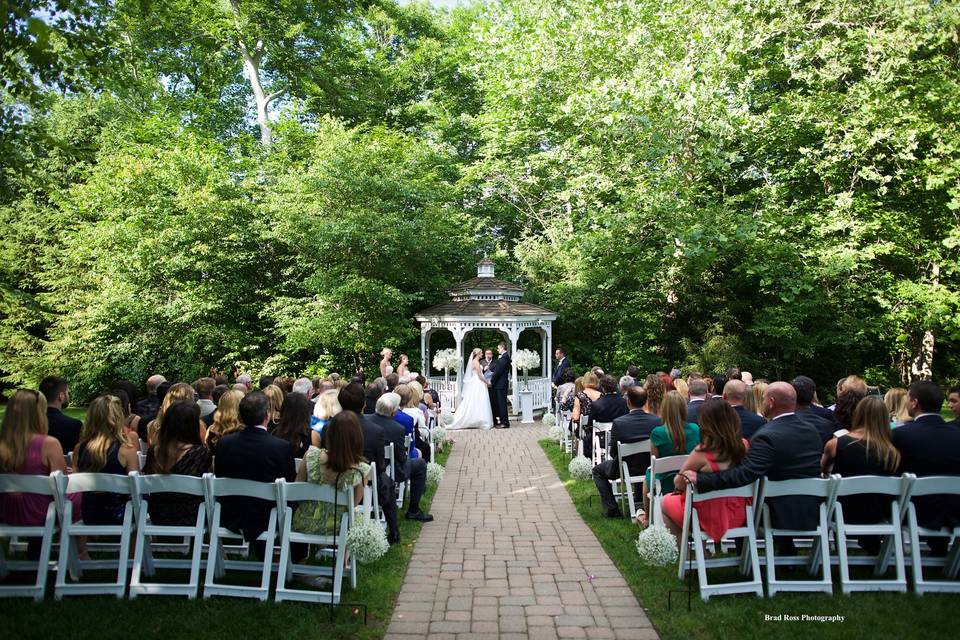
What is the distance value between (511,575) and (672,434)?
200 centimetres

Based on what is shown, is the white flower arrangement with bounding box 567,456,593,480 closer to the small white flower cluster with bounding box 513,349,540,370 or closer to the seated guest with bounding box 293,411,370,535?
the seated guest with bounding box 293,411,370,535

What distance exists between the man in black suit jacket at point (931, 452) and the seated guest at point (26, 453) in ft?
21.6

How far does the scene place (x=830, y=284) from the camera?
17.5 metres

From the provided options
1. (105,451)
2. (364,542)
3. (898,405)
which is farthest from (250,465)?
(898,405)

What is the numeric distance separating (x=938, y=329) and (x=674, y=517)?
16566 millimetres

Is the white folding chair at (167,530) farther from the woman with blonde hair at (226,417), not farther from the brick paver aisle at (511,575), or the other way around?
the brick paver aisle at (511,575)

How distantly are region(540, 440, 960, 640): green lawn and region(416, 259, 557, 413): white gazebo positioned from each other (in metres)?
11.4

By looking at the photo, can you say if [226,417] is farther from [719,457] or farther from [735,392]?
[735,392]

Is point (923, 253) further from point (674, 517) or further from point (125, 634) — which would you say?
point (125, 634)

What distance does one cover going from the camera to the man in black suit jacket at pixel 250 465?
16.1 feet

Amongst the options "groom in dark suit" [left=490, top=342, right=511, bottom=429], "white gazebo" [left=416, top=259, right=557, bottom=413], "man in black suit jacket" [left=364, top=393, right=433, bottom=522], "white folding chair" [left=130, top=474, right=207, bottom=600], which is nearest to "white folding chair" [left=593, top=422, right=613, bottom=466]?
"man in black suit jacket" [left=364, top=393, right=433, bottom=522]

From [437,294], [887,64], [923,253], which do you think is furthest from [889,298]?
[437,294]

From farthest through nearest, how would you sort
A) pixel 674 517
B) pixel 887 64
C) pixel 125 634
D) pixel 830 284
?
pixel 830 284
pixel 887 64
pixel 674 517
pixel 125 634

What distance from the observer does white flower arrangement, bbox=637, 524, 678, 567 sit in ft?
16.8
